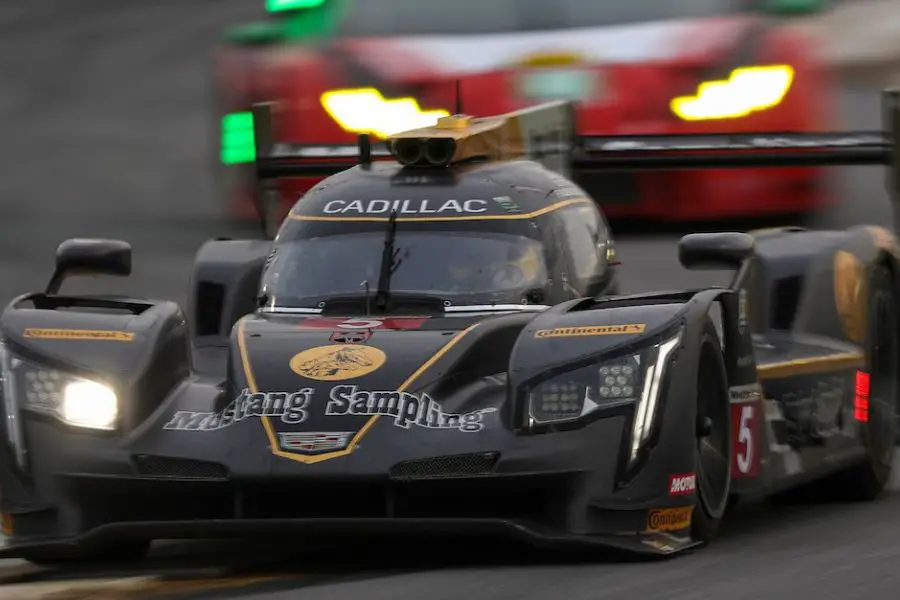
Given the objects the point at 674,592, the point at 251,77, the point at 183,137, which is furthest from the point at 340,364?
the point at 183,137

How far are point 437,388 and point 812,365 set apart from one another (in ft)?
7.30

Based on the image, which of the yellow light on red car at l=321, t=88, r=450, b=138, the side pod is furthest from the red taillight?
→ the yellow light on red car at l=321, t=88, r=450, b=138

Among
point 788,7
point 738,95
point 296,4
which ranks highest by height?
point 296,4

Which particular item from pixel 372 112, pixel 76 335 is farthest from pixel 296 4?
pixel 76 335

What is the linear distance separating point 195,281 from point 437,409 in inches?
109

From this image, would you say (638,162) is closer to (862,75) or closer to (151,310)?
(151,310)

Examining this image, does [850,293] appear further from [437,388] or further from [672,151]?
[437,388]

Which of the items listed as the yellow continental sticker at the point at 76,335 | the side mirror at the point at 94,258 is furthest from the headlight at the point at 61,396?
the side mirror at the point at 94,258

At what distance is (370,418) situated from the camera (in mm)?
8148

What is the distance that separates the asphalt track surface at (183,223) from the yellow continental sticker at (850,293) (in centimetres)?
72

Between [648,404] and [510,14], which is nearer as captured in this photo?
[648,404]

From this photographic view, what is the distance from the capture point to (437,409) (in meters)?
8.22

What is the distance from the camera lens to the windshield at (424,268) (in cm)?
934

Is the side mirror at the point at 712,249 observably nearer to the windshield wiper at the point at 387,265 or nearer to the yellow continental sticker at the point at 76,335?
the windshield wiper at the point at 387,265
